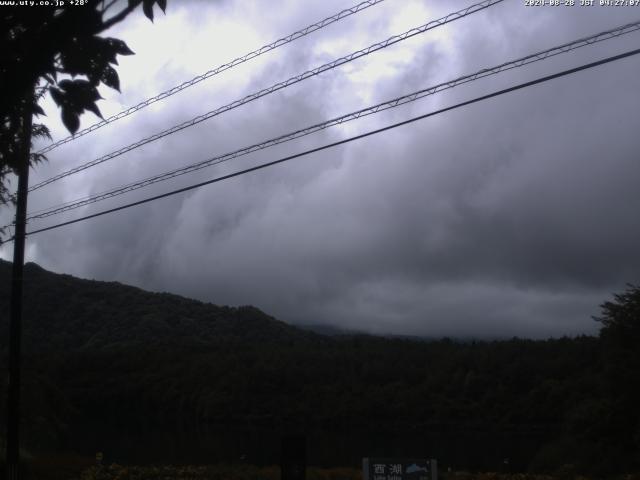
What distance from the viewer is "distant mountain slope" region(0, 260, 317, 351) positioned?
246 feet

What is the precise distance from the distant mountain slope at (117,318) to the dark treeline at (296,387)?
279 millimetres

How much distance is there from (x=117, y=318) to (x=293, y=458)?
91593 mm

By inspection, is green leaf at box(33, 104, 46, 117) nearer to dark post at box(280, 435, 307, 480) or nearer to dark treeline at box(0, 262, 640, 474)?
dark post at box(280, 435, 307, 480)

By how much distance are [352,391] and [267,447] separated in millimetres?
32744

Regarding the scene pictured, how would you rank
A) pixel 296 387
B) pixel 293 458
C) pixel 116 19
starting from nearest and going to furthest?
pixel 116 19 < pixel 293 458 < pixel 296 387

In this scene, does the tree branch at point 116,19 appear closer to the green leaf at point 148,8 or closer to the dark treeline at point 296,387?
the green leaf at point 148,8

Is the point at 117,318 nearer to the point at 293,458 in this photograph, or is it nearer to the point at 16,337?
the point at 16,337

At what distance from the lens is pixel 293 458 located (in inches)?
458

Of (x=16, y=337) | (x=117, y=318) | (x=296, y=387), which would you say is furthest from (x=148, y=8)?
(x=117, y=318)

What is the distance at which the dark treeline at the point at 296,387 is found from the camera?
54.3m

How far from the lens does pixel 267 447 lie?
51719 millimetres

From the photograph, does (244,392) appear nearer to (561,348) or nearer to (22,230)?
(561,348)

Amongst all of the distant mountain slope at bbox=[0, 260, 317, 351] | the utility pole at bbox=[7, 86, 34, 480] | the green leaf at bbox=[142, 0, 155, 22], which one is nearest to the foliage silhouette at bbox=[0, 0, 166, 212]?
the green leaf at bbox=[142, 0, 155, 22]

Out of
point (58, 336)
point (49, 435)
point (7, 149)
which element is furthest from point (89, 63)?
point (58, 336)
